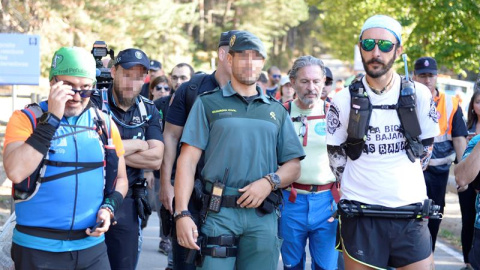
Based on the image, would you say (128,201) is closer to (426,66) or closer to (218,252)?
(218,252)

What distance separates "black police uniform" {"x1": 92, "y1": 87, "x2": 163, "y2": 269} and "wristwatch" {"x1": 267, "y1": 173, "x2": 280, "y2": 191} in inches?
49.8

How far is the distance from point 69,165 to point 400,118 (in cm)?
202

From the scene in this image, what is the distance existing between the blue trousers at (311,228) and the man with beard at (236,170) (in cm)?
136

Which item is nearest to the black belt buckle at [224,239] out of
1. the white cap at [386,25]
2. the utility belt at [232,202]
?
the utility belt at [232,202]

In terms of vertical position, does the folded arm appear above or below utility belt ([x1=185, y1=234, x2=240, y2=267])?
above

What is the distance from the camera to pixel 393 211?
4789 mm

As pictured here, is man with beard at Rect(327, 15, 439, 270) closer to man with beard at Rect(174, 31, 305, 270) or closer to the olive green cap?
man with beard at Rect(174, 31, 305, 270)

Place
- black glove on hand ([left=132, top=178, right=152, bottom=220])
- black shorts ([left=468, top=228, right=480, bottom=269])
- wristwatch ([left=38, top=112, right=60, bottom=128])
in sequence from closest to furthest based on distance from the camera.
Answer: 1. wristwatch ([left=38, top=112, right=60, bottom=128])
2. black shorts ([left=468, top=228, right=480, bottom=269])
3. black glove on hand ([left=132, top=178, right=152, bottom=220])

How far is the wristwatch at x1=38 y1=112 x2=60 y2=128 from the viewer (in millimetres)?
4137

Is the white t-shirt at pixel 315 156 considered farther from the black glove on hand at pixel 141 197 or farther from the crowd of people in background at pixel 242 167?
the black glove on hand at pixel 141 197

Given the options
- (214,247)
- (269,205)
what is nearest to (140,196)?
(214,247)

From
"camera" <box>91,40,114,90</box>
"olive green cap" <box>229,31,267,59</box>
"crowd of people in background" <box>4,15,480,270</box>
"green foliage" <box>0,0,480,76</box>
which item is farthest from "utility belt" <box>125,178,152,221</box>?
"green foliage" <box>0,0,480,76</box>

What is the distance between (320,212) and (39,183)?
111 inches

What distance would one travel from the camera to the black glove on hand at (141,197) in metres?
5.85
